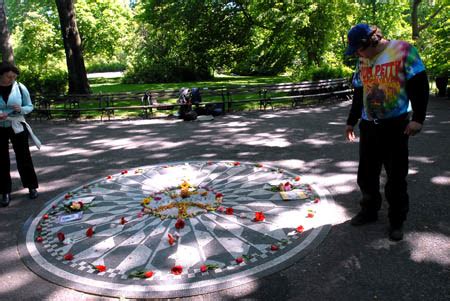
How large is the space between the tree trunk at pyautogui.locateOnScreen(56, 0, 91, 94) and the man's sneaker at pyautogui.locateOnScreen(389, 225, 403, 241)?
15770mm

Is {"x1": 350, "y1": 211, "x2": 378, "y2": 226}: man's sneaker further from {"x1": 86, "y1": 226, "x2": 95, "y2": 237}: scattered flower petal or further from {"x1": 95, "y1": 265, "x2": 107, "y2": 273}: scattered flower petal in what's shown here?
{"x1": 86, "y1": 226, "x2": 95, "y2": 237}: scattered flower petal

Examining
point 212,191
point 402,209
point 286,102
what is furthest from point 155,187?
point 286,102

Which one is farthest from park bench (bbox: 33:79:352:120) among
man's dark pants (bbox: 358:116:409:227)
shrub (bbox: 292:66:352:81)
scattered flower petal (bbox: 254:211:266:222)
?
man's dark pants (bbox: 358:116:409:227)

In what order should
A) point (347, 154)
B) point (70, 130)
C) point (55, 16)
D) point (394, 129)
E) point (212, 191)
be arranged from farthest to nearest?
point (55, 16) < point (70, 130) < point (347, 154) < point (212, 191) < point (394, 129)

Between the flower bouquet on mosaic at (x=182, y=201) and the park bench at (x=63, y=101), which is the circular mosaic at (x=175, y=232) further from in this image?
the park bench at (x=63, y=101)

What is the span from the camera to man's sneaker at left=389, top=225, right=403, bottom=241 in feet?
13.3

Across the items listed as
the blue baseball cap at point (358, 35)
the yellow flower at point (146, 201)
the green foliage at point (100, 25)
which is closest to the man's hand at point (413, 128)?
the blue baseball cap at point (358, 35)

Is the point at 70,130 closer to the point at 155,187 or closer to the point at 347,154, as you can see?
the point at 155,187

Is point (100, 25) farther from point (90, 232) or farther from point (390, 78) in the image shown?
point (390, 78)

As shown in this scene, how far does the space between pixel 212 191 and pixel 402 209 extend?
2.65 m

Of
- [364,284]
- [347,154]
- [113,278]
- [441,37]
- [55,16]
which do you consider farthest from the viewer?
[55,16]

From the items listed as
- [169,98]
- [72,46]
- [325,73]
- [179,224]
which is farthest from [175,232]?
[72,46]

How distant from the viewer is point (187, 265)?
381 cm

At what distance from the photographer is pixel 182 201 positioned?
5402 millimetres
